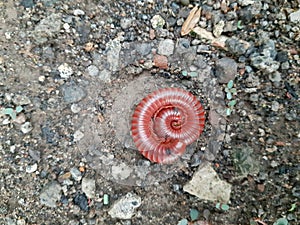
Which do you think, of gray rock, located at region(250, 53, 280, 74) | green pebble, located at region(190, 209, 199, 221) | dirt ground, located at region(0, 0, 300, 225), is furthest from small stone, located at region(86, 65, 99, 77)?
green pebble, located at region(190, 209, 199, 221)

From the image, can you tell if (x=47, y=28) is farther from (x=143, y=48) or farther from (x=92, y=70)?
(x=143, y=48)

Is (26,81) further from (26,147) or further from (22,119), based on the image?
(26,147)

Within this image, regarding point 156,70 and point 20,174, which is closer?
point 20,174

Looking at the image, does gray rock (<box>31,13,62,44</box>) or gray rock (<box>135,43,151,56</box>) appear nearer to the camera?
gray rock (<box>31,13,62,44</box>)

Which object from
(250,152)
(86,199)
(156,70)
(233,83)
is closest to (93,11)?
(156,70)

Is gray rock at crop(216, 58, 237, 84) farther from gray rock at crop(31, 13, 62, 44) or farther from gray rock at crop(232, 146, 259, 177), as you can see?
gray rock at crop(31, 13, 62, 44)

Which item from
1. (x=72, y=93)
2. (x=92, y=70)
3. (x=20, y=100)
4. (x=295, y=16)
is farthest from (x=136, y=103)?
(x=295, y=16)
